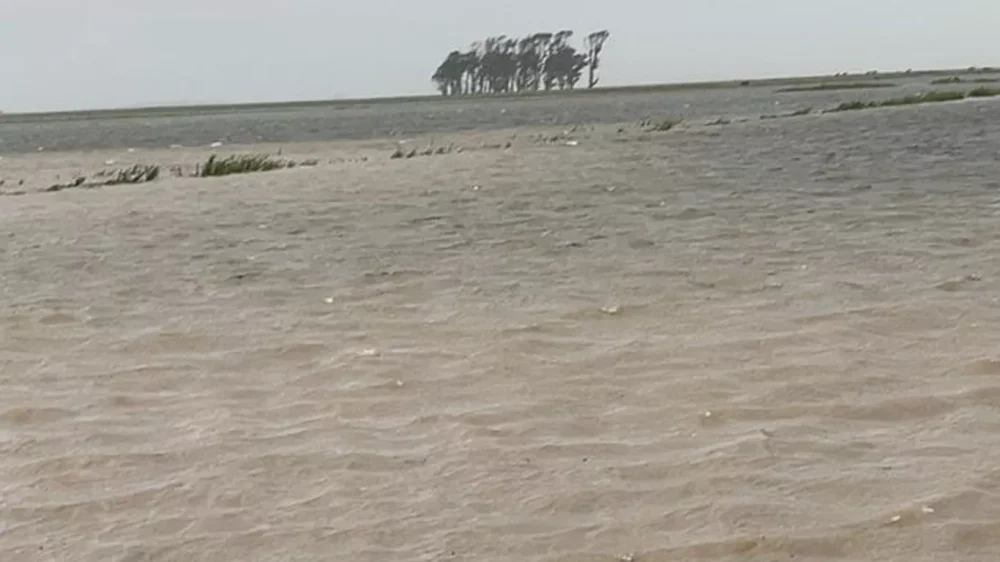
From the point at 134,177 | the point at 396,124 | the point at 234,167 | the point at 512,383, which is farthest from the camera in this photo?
the point at 396,124

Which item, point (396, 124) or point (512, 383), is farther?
point (396, 124)

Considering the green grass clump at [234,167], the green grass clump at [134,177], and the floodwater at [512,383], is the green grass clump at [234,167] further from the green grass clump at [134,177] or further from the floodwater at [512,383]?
the floodwater at [512,383]

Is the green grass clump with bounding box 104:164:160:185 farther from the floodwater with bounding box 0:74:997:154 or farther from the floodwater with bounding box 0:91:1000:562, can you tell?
the floodwater with bounding box 0:74:997:154

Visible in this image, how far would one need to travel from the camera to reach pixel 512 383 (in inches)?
193

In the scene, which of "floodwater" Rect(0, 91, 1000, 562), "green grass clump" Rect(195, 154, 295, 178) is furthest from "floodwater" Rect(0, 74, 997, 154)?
"floodwater" Rect(0, 91, 1000, 562)

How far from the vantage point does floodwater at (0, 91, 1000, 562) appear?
3.38 metres

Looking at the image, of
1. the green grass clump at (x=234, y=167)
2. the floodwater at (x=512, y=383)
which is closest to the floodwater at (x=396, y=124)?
the green grass clump at (x=234, y=167)

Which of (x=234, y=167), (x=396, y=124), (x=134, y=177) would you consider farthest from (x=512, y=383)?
(x=396, y=124)

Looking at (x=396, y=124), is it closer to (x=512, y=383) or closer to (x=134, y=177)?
(x=134, y=177)

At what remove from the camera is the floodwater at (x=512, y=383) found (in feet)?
11.1

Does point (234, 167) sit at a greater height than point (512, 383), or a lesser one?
greater

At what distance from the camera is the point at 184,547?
3318 mm

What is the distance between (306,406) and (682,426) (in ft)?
5.10

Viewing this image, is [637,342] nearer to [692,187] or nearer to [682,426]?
[682,426]
